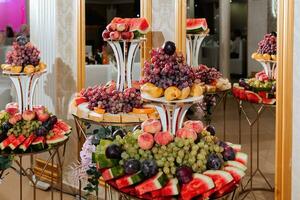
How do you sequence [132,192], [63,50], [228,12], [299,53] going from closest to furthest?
[132,192]
[299,53]
[228,12]
[63,50]

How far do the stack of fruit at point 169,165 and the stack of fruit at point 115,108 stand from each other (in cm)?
68

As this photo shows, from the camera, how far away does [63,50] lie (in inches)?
161

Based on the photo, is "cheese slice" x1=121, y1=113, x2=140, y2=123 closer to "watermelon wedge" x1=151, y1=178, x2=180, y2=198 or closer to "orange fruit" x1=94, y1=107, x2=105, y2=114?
"orange fruit" x1=94, y1=107, x2=105, y2=114

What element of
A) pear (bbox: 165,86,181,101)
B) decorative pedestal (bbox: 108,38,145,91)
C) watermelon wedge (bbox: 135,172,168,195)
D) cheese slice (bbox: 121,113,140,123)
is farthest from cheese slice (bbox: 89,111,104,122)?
watermelon wedge (bbox: 135,172,168,195)

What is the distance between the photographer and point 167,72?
2053 millimetres

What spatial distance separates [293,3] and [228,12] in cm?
52

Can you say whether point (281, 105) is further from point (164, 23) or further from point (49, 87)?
point (49, 87)

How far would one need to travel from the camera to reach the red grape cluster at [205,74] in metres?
2.96

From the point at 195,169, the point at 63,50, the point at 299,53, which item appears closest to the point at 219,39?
the point at 299,53

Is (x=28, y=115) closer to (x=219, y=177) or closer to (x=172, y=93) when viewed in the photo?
(x=172, y=93)

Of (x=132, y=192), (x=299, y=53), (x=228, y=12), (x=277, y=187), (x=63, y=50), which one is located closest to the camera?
(x=132, y=192)

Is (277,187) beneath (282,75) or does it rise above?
beneath

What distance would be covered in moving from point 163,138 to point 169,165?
0.45ft

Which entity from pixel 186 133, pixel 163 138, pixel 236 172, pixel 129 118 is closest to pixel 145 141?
pixel 163 138
